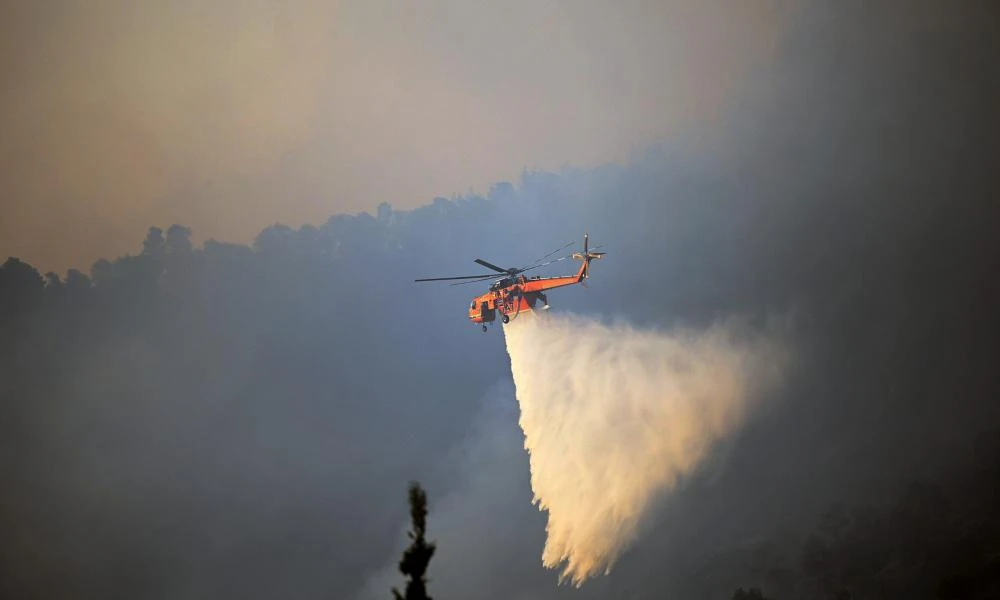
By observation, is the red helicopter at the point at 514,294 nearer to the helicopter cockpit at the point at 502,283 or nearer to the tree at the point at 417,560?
the helicopter cockpit at the point at 502,283

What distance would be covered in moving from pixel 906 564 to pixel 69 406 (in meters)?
42.2

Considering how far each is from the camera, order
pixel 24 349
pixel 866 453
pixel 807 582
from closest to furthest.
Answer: pixel 24 349
pixel 866 453
pixel 807 582

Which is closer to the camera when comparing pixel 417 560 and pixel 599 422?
pixel 417 560

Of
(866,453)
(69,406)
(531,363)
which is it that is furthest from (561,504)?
(69,406)

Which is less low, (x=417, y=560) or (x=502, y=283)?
(x=502, y=283)

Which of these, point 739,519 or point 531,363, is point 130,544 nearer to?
point 531,363

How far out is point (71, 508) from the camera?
136 ft

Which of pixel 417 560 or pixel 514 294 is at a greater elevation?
pixel 514 294

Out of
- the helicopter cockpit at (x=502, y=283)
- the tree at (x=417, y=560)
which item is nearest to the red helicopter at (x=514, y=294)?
the helicopter cockpit at (x=502, y=283)

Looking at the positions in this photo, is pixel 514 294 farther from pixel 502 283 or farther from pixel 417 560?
pixel 417 560

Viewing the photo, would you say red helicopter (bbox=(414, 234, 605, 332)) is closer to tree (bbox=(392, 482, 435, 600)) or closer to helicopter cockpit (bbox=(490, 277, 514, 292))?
helicopter cockpit (bbox=(490, 277, 514, 292))

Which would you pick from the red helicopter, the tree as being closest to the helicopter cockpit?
the red helicopter

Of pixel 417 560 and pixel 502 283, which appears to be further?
pixel 502 283

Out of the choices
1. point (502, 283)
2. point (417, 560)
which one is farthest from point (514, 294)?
point (417, 560)
